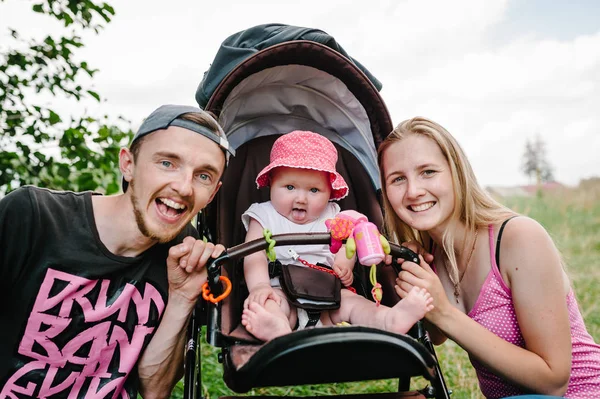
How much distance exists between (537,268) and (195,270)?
1.42 metres

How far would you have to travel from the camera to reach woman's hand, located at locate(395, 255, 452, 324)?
6.30 feet

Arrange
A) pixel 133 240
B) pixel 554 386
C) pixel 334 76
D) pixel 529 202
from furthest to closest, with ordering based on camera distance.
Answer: pixel 529 202 → pixel 334 76 → pixel 133 240 → pixel 554 386

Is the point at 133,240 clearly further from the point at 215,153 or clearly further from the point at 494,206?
the point at 494,206

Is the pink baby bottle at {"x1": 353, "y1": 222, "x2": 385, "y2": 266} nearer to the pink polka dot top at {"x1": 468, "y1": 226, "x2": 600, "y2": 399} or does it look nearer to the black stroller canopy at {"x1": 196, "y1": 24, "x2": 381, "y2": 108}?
the pink polka dot top at {"x1": 468, "y1": 226, "x2": 600, "y2": 399}

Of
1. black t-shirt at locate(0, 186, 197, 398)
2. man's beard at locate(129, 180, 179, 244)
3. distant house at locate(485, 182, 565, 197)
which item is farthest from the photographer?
distant house at locate(485, 182, 565, 197)

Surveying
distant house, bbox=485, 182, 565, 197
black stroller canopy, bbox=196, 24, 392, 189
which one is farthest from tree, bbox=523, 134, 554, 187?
black stroller canopy, bbox=196, 24, 392, 189

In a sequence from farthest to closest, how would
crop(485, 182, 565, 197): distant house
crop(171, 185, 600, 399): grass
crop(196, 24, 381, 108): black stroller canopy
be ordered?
crop(485, 182, 565, 197): distant house → crop(171, 185, 600, 399): grass → crop(196, 24, 381, 108): black stroller canopy

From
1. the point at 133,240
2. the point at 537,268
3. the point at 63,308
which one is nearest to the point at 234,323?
the point at 133,240

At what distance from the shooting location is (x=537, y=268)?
1884 mm

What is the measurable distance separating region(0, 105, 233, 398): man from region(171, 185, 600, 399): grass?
136 cm

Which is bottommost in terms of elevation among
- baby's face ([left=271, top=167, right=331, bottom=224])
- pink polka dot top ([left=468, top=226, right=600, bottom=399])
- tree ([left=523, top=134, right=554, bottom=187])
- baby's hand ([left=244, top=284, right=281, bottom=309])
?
pink polka dot top ([left=468, top=226, right=600, bottom=399])

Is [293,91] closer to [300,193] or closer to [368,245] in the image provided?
[300,193]

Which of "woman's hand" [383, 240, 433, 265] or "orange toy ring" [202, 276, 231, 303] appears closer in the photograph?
"orange toy ring" [202, 276, 231, 303]

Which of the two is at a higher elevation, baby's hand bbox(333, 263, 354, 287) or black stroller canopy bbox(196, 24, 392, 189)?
black stroller canopy bbox(196, 24, 392, 189)
